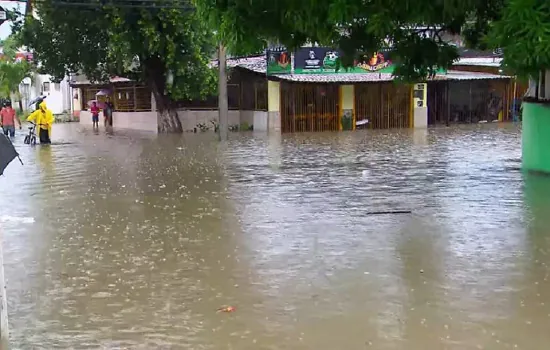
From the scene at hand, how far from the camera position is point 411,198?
437 inches

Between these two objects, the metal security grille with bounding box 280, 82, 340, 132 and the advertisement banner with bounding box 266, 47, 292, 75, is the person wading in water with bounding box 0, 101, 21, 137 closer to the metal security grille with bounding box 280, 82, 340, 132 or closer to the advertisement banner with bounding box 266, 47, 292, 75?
the advertisement banner with bounding box 266, 47, 292, 75

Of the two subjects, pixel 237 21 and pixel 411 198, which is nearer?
pixel 237 21

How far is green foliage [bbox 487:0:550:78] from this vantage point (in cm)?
454

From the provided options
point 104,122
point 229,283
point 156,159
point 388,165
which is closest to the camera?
point 229,283

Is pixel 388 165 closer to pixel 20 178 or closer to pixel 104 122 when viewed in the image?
pixel 20 178

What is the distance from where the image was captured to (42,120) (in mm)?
23391

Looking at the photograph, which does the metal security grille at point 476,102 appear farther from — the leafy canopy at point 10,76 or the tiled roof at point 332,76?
the leafy canopy at point 10,76

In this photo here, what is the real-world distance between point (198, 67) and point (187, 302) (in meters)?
22.8

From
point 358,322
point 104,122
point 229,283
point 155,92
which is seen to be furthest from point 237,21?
point 104,122

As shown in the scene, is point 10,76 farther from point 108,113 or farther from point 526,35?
point 526,35

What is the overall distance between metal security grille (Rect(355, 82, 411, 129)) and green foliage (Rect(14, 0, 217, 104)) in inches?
268

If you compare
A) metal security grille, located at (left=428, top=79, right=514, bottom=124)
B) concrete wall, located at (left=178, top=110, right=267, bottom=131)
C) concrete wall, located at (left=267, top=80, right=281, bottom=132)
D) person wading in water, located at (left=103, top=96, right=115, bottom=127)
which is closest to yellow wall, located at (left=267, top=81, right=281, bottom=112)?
concrete wall, located at (left=267, top=80, right=281, bottom=132)

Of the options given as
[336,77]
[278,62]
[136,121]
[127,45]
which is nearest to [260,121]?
[278,62]

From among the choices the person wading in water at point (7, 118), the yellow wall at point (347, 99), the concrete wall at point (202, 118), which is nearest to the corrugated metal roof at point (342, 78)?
the yellow wall at point (347, 99)
